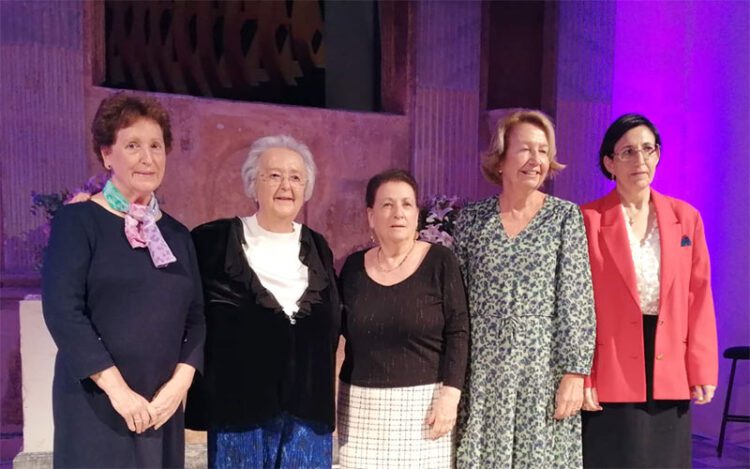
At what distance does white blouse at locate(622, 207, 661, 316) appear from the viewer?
2.21 metres

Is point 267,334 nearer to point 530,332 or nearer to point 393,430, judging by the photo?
A: point 393,430

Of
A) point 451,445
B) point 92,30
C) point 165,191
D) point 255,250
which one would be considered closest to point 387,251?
point 255,250

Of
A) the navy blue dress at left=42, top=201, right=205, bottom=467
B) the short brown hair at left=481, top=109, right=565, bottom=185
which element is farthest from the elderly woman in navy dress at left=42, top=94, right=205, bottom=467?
the short brown hair at left=481, top=109, right=565, bottom=185

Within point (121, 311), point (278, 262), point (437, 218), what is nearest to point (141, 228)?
point (121, 311)

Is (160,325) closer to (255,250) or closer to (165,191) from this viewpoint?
(255,250)

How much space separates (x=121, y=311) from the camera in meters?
1.76

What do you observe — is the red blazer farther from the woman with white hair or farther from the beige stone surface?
the beige stone surface

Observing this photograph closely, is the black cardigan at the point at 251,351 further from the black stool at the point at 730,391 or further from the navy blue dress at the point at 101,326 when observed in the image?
the black stool at the point at 730,391

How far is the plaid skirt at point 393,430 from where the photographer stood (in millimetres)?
2111

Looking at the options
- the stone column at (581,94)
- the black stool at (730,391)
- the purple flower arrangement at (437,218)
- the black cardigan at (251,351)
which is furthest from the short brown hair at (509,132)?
the stone column at (581,94)

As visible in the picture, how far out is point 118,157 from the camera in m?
1.84

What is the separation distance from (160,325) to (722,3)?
465 cm

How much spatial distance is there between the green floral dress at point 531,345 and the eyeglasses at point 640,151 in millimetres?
282

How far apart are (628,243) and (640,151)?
1.04 feet
